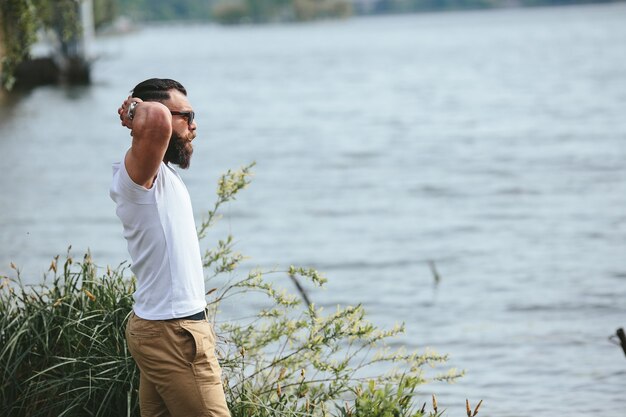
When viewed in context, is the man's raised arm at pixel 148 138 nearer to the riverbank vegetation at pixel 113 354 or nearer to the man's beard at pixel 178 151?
the man's beard at pixel 178 151

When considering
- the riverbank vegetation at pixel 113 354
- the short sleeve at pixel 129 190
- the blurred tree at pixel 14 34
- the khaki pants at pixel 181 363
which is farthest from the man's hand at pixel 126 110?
the blurred tree at pixel 14 34

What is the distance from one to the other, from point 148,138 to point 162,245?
40cm

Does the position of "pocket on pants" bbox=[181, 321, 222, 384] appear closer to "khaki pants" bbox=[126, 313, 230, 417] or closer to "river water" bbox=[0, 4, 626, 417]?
"khaki pants" bbox=[126, 313, 230, 417]

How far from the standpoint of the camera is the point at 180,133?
4.16 metres

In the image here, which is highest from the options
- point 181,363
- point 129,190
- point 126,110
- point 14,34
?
point 126,110

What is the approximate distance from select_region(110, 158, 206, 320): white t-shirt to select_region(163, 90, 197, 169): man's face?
122 mm

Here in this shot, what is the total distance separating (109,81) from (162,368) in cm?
6198

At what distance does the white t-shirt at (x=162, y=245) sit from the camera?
4.04 m

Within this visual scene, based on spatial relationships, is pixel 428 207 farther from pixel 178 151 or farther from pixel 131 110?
pixel 131 110

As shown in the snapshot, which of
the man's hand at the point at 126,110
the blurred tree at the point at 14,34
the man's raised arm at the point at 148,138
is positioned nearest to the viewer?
the man's raised arm at the point at 148,138

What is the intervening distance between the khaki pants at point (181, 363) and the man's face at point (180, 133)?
599 millimetres

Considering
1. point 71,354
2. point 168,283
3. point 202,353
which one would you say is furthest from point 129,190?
point 71,354

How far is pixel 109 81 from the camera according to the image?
64625mm

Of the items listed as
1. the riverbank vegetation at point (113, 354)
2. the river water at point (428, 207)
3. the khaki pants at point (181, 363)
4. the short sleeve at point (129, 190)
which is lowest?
the river water at point (428, 207)
